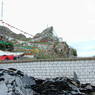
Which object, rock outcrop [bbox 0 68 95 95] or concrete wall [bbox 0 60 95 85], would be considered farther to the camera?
concrete wall [bbox 0 60 95 85]

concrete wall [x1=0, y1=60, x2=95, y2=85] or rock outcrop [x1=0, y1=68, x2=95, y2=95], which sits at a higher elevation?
concrete wall [x1=0, y1=60, x2=95, y2=85]

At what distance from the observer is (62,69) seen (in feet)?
17.0

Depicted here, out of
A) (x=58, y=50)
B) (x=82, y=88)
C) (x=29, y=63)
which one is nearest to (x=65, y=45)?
(x=58, y=50)

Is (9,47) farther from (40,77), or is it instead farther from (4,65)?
(40,77)

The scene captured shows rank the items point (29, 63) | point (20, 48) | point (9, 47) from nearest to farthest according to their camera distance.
→ point (29, 63)
point (20, 48)
point (9, 47)

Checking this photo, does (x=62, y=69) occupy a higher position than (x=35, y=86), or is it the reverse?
(x=62, y=69)

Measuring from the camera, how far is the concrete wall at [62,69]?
498 cm

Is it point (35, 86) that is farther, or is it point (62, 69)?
point (62, 69)

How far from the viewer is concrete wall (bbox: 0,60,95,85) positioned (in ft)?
16.3

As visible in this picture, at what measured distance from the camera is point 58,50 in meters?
9.94

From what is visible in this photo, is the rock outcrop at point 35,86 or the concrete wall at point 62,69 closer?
the rock outcrop at point 35,86

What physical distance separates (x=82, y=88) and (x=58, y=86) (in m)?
0.56

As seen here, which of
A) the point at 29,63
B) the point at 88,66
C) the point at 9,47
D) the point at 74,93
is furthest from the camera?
the point at 9,47

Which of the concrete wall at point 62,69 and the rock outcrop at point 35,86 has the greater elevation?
the concrete wall at point 62,69
